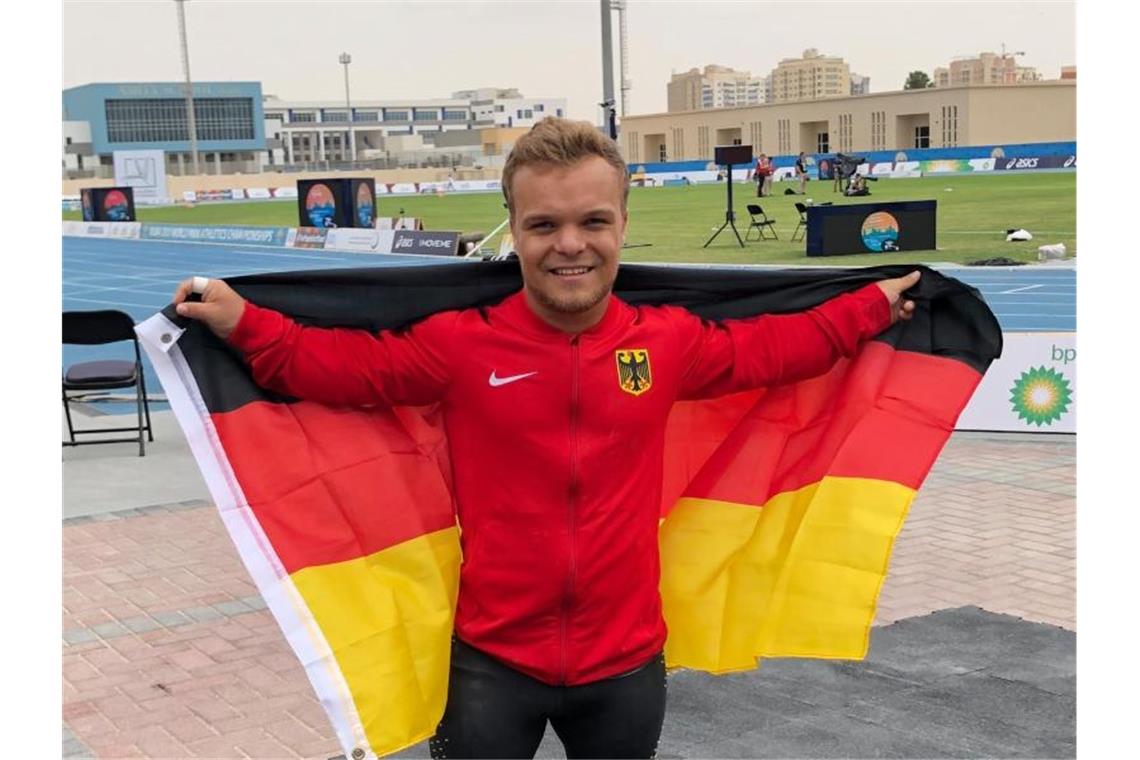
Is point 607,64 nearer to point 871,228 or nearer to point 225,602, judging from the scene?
point 871,228

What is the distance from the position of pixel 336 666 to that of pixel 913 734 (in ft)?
9.73

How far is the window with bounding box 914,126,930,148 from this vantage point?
8825 centimetres

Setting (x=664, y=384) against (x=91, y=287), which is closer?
(x=664, y=384)

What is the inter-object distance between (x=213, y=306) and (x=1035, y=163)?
215 feet

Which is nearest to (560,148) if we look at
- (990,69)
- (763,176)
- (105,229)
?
(105,229)

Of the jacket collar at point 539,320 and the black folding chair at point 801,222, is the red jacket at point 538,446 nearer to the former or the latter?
the jacket collar at point 539,320

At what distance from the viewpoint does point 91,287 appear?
28703mm

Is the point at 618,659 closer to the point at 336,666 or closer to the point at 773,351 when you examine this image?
the point at 336,666

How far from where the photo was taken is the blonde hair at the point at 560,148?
3.00 metres

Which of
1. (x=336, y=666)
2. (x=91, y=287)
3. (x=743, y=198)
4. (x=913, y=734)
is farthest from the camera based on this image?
(x=743, y=198)

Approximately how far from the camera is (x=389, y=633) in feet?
11.3

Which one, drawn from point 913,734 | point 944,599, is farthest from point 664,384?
point 944,599

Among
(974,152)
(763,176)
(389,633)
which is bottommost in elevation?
(389,633)

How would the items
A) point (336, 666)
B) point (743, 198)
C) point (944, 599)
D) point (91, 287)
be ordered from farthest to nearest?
point (743, 198) → point (91, 287) → point (944, 599) → point (336, 666)
